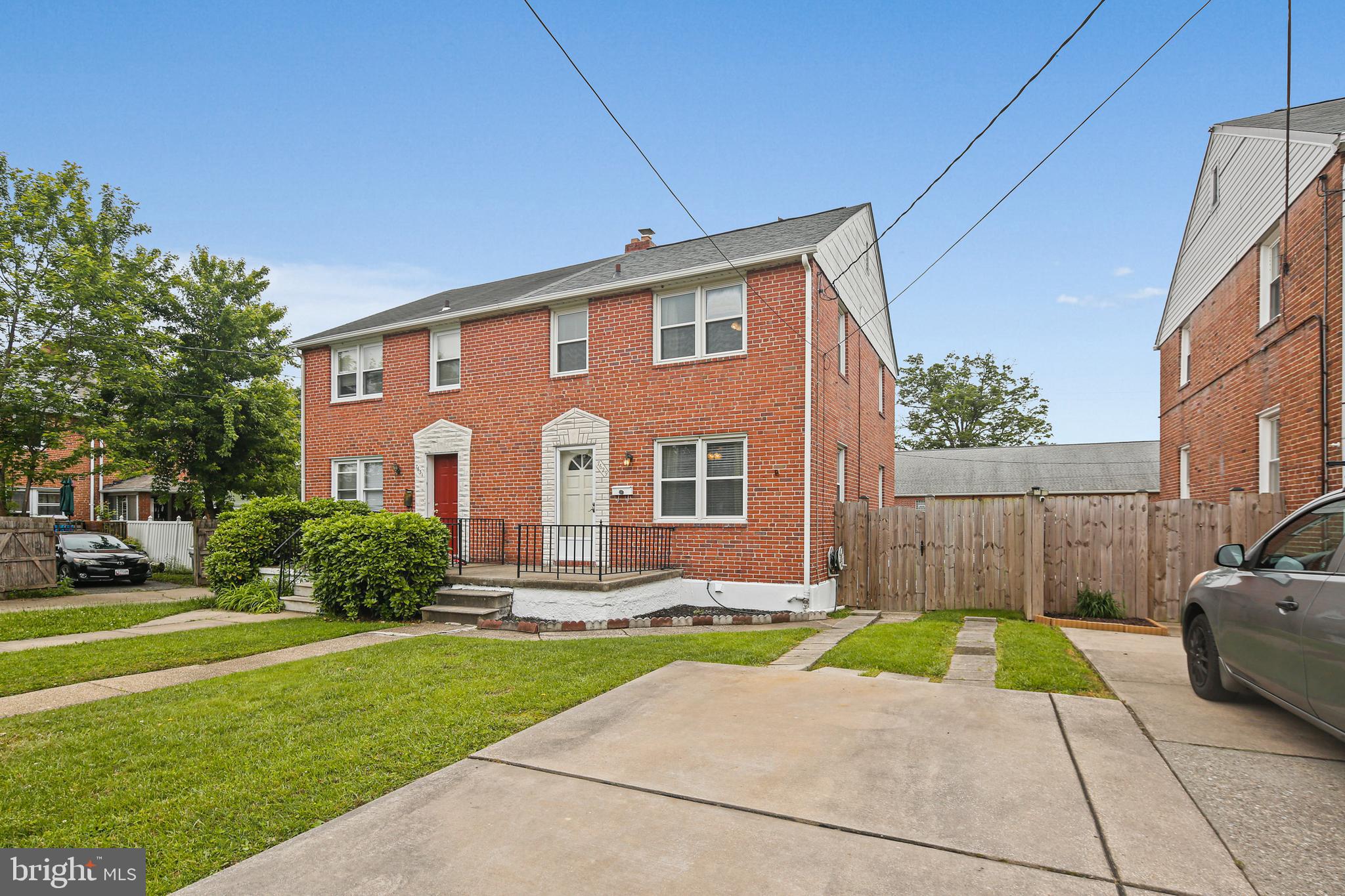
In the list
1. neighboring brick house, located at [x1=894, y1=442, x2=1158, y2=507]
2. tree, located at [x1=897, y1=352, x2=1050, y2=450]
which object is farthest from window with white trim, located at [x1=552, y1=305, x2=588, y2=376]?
tree, located at [x1=897, y1=352, x2=1050, y2=450]

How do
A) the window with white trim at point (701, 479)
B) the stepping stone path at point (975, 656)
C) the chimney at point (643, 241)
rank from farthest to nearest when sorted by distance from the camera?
the chimney at point (643, 241) → the window with white trim at point (701, 479) → the stepping stone path at point (975, 656)

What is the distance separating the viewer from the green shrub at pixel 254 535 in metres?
12.0

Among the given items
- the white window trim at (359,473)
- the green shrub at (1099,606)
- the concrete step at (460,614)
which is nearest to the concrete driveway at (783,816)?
the concrete step at (460,614)

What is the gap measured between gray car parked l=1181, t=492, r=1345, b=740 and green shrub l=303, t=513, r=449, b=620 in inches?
360

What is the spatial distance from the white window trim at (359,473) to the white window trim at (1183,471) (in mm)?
17721

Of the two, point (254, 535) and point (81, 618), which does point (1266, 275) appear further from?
point (81, 618)

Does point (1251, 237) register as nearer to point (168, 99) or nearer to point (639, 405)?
point (639, 405)

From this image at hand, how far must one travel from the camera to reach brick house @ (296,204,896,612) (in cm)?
1084

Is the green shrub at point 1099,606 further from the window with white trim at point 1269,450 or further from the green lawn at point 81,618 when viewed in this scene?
the green lawn at point 81,618

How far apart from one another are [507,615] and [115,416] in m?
14.9

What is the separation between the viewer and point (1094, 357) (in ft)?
79.3

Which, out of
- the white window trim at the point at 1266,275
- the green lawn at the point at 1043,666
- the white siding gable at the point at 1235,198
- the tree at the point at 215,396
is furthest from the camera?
the tree at the point at 215,396

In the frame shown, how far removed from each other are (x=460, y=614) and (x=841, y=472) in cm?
741

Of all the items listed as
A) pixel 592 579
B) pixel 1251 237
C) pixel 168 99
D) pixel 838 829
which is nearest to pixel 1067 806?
pixel 838 829
